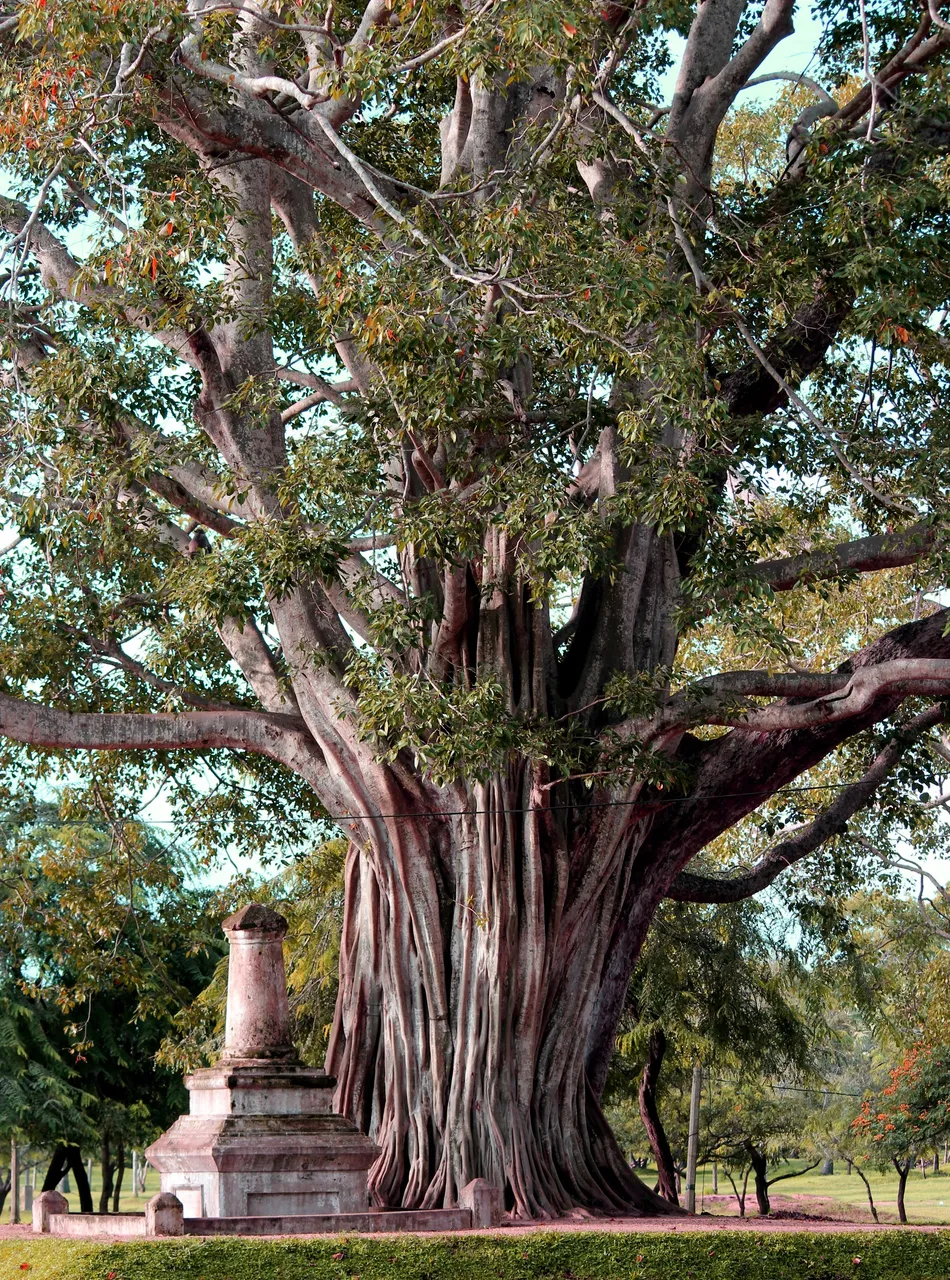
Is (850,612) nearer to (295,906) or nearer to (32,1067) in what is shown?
(295,906)

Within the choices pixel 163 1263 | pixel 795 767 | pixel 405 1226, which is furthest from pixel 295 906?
pixel 163 1263

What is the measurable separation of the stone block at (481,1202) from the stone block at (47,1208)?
2.52 m

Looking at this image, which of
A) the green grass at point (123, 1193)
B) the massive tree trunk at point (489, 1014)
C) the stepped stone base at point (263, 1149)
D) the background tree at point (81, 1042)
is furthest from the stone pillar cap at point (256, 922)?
the green grass at point (123, 1193)

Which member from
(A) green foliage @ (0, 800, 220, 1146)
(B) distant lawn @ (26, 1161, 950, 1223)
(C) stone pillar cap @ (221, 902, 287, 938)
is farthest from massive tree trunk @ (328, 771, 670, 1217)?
(B) distant lawn @ (26, 1161, 950, 1223)

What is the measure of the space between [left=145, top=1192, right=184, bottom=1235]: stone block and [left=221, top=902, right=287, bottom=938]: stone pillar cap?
1829mm

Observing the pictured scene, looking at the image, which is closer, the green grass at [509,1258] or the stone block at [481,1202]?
the green grass at [509,1258]

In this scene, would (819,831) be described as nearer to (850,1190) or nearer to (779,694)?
(779,694)

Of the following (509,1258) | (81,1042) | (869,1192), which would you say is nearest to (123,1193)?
(869,1192)

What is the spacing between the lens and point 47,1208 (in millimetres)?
9500

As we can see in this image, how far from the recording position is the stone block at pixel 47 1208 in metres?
9.44

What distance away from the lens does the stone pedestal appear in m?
8.77

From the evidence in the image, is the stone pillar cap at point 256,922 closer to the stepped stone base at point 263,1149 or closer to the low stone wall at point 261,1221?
the stepped stone base at point 263,1149

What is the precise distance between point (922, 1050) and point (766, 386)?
1209 cm

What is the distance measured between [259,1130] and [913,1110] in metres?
14.1
